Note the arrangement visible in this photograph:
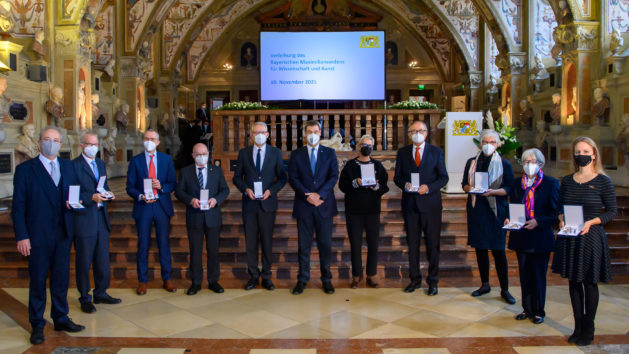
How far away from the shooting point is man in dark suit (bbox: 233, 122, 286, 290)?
5.27 m

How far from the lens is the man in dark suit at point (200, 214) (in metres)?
5.21

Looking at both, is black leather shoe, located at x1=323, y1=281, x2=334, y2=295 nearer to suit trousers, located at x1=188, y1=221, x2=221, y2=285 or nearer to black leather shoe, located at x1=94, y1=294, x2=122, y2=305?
suit trousers, located at x1=188, y1=221, x2=221, y2=285

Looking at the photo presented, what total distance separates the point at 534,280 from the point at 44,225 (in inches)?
151

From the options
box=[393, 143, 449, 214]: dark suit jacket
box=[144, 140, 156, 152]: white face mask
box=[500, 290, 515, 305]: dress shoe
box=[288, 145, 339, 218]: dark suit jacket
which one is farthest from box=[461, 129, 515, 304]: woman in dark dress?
box=[144, 140, 156, 152]: white face mask

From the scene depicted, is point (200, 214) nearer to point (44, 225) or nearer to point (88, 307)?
point (88, 307)

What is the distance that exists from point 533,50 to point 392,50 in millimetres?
8937

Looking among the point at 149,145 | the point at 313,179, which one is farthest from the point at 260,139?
the point at 149,145

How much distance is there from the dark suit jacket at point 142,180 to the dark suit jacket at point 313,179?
3.97ft

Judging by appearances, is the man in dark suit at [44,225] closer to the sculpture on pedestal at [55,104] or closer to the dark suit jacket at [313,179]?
the dark suit jacket at [313,179]

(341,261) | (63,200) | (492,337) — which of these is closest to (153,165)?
(63,200)

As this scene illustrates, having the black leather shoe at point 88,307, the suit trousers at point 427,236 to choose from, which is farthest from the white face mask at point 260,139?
Answer: the black leather shoe at point 88,307

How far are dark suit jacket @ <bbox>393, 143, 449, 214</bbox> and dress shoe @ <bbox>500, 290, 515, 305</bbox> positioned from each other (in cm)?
97

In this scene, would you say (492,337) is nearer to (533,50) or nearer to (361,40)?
(361,40)

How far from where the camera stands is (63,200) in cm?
415
